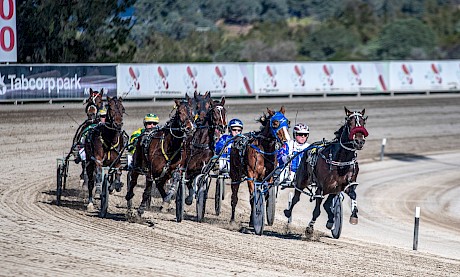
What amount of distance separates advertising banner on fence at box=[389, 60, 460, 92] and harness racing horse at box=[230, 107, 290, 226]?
27.9 m

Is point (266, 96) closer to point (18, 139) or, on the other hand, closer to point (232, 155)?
point (18, 139)

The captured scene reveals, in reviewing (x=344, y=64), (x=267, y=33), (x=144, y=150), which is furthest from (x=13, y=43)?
(x=267, y=33)

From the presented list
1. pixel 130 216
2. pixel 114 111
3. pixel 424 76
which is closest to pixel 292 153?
pixel 130 216

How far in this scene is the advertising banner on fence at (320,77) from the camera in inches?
1539

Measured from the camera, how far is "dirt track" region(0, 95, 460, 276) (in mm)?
11656

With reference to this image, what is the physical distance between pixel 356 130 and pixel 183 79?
2295cm

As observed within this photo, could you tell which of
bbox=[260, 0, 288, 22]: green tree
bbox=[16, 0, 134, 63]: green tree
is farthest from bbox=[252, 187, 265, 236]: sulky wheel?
bbox=[260, 0, 288, 22]: green tree

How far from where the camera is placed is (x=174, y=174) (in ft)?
51.1

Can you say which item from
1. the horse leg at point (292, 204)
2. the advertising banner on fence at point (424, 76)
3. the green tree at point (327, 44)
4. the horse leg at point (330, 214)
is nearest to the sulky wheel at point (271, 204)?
the horse leg at point (292, 204)

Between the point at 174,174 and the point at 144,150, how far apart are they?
0.73m

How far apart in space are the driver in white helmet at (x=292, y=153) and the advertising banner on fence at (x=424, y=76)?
27.0 metres

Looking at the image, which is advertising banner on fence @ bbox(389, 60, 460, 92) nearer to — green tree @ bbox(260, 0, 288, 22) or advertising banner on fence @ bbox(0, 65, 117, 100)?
advertising banner on fence @ bbox(0, 65, 117, 100)

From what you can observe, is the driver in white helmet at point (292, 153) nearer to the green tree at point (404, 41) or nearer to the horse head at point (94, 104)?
the horse head at point (94, 104)

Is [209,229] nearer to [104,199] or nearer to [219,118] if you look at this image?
[219,118]
